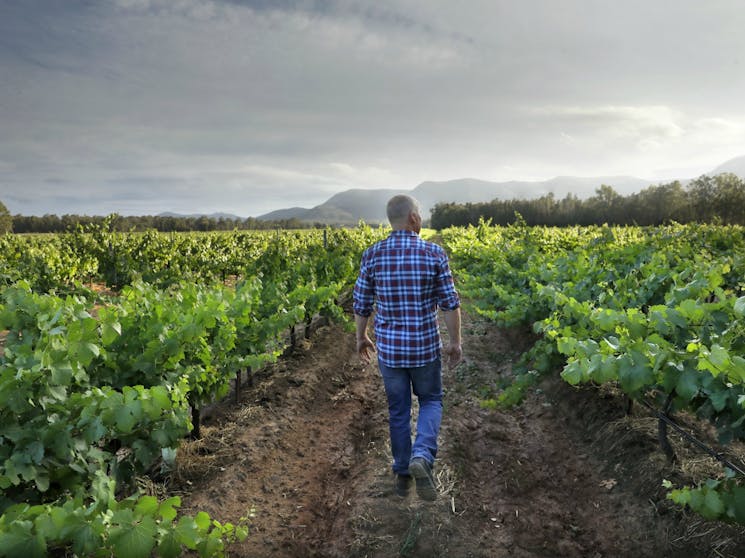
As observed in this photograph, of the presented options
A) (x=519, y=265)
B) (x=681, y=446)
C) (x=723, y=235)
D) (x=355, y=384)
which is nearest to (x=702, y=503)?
(x=681, y=446)

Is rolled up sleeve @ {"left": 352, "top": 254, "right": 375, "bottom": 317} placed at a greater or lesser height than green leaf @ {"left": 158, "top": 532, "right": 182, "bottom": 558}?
greater

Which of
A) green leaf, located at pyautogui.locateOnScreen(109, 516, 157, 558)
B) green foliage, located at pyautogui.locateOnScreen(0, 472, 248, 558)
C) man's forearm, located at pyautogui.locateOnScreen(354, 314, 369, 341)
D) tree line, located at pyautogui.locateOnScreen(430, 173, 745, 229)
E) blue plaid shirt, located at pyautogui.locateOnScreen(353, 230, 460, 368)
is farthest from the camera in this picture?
tree line, located at pyautogui.locateOnScreen(430, 173, 745, 229)

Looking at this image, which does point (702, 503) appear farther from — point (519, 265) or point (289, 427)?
point (519, 265)

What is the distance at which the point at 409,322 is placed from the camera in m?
3.22

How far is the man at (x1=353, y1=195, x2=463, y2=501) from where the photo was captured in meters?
3.19

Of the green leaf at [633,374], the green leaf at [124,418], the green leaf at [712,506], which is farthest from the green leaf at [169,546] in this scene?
the green leaf at [712,506]

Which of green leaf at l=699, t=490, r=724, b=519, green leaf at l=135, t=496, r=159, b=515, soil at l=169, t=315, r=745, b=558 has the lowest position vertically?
soil at l=169, t=315, r=745, b=558

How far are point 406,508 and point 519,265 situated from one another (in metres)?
7.15

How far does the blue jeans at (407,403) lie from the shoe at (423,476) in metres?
0.17

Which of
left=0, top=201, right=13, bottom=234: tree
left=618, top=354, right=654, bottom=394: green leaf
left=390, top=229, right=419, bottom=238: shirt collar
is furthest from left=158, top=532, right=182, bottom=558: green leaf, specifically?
left=0, top=201, right=13, bottom=234: tree

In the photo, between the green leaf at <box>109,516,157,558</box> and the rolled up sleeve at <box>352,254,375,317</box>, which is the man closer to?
the rolled up sleeve at <box>352,254,375,317</box>

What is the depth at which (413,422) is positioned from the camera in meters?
4.65

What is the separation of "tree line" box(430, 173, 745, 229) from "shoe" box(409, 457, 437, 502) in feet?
160

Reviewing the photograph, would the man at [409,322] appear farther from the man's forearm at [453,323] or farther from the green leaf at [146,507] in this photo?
the green leaf at [146,507]
